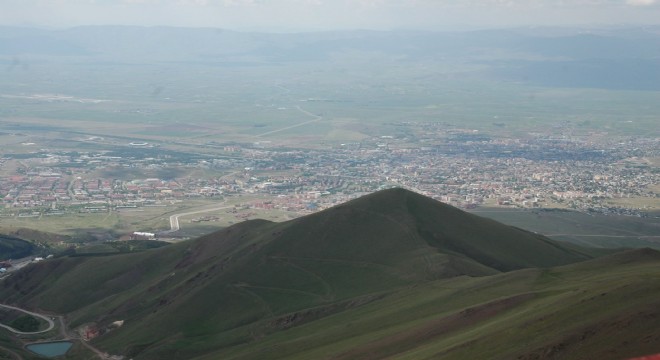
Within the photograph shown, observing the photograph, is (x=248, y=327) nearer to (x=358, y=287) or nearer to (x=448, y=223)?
(x=358, y=287)

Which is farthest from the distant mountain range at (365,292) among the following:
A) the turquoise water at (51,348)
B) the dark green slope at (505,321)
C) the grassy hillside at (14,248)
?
the grassy hillside at (14,248)

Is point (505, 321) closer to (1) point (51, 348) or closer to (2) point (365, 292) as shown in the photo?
(2) point (365, 292)

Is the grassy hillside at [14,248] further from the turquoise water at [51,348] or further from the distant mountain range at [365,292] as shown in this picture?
the turquoise water at [51,348]

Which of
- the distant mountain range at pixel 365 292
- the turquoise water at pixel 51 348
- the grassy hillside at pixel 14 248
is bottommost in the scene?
the grassy hillside at pixel 14 248

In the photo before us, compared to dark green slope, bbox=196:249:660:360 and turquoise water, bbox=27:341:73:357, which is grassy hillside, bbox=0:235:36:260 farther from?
dark green slope, bbox=196:249:660:360

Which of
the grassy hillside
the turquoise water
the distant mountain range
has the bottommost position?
the grassy hillside

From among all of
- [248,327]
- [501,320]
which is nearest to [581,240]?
[248,327]

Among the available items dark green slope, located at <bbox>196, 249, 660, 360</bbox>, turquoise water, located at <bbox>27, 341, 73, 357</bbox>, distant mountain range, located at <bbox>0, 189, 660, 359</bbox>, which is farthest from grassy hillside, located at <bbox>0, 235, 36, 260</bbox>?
dark green slope, located at <bbox>196, 249, 660, 360</bbox>

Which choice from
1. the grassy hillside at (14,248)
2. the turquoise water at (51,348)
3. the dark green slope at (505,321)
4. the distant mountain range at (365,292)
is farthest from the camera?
the grassy hillside at (14,248)

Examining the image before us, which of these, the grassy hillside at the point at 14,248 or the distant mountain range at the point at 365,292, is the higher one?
the distant mountain range at the point at 365,292
